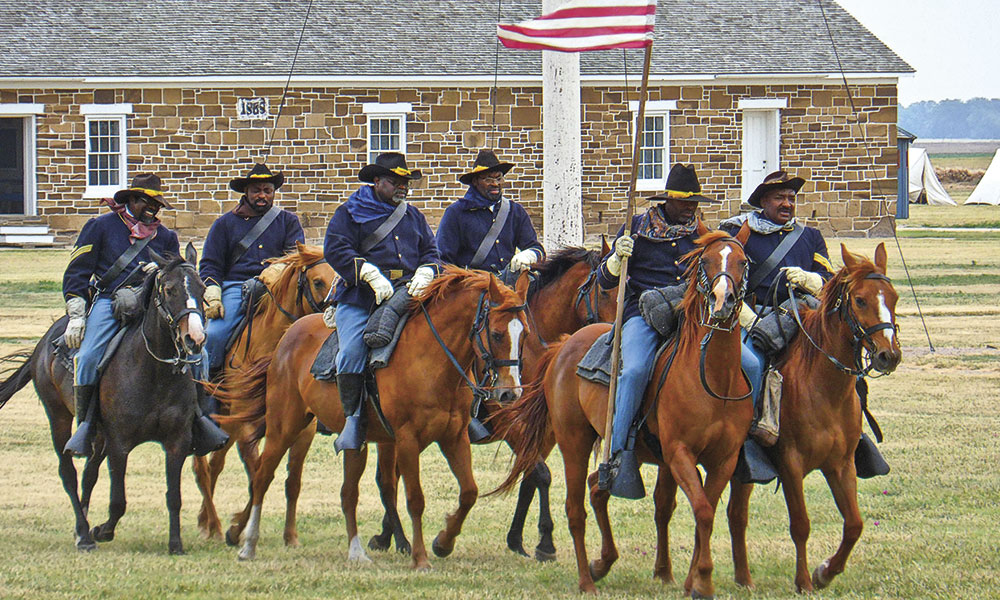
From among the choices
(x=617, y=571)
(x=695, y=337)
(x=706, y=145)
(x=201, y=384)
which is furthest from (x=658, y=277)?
(x=706, y=145)

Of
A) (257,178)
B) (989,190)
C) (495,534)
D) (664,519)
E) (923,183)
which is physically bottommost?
(495,534)

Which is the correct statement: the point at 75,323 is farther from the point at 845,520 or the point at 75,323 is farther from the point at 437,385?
the point at 845,520

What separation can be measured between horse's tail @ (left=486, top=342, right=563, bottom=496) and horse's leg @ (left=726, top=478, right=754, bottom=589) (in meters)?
1.30

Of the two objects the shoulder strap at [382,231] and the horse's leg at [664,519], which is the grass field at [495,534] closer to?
the horse's leg at [664,519]

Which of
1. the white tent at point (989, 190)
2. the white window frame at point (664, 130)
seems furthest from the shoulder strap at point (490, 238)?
the white tent at point (989, 190)

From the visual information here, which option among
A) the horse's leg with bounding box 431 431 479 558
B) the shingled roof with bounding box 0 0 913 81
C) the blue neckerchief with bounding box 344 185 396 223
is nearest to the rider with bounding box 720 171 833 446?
the horse's leg with bounding box 431 431 479 558

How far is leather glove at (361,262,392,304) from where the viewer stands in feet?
29.3

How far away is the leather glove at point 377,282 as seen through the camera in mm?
8945

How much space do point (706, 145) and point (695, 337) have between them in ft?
85.3

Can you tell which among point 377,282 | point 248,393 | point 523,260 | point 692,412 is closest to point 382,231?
point 377,282

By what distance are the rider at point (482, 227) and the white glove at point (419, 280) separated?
171cm

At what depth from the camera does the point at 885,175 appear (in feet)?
109

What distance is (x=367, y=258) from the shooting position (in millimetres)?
9539

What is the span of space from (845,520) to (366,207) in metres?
3.91
